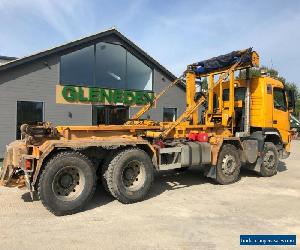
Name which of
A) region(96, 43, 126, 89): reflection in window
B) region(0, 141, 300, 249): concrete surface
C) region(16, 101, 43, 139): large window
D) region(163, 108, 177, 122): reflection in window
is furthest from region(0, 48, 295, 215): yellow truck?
region(163, 108, 177, 122): reflection in window

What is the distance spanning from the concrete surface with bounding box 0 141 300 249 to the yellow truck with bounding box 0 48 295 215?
47 centimetres

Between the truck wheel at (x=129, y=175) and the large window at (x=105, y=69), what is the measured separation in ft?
28.9

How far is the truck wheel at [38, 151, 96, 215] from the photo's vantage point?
6582 mm

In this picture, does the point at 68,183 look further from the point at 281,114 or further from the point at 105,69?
the point at 105,69

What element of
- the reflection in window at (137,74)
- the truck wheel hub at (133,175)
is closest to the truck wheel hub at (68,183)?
the truck wheel hub at (133,175)

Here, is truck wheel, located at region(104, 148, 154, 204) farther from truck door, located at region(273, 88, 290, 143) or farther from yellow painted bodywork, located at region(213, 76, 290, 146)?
truck door, located at region(273, 88, 290, 143)

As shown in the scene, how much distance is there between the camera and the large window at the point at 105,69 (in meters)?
15.7

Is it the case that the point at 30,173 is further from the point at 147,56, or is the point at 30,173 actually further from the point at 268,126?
the point at 147,56

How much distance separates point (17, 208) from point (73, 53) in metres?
9.95

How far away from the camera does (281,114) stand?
37.4ft

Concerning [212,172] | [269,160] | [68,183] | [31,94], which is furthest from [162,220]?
[31,94]

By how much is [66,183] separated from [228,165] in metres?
4.90

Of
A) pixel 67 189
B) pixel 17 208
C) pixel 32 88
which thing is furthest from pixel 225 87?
pixel 32 88

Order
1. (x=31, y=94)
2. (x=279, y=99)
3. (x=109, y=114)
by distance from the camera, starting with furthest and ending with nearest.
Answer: (x=109, y=114) < (x=31, y=94) < (x=279, y=99)
